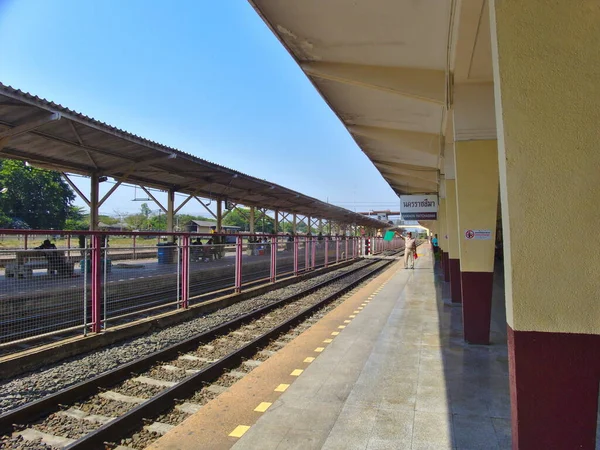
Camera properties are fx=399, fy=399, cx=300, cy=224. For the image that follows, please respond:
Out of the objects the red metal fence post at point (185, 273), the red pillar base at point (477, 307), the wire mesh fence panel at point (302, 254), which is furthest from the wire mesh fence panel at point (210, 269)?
the red pillar base at point (477, 307)

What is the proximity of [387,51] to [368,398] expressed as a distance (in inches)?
173

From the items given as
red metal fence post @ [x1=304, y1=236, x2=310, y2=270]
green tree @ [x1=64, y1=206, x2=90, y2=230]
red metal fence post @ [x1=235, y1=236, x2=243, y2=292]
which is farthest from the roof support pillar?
green tree @ [x1=64, y1=206, x2=90, y2=230]

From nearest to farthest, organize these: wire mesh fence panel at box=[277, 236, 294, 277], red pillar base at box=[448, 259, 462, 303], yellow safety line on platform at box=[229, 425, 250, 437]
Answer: yellow safety line on platform at box=[229, 425, 250, 437] < red pillar base at box=[448, 259, 462, 303] < wire mesh fence panel at box=[277, 236, 294, 277]

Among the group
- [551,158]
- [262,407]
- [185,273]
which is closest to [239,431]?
[262,407]

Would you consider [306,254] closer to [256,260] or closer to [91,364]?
[256,260]

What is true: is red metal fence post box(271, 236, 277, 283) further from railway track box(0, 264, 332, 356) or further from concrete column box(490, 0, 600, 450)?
concrete column box(490, 0, 600, 450)

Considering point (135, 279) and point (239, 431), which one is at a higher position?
point (135, 279)

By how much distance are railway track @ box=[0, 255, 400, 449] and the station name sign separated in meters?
10.4

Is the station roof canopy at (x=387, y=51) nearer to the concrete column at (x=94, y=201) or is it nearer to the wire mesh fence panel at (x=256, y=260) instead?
the wire mesh fence panel at (x=256, y=260)

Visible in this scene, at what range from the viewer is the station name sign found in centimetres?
1590

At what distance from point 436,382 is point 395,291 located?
7489 millimetres

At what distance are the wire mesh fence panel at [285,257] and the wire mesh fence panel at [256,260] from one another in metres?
0.44

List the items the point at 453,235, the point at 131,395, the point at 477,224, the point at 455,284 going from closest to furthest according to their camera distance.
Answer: the point at 131,395, the point at 477,224, the point at 453,235, the point at 455,284

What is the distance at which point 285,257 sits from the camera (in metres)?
14.0
